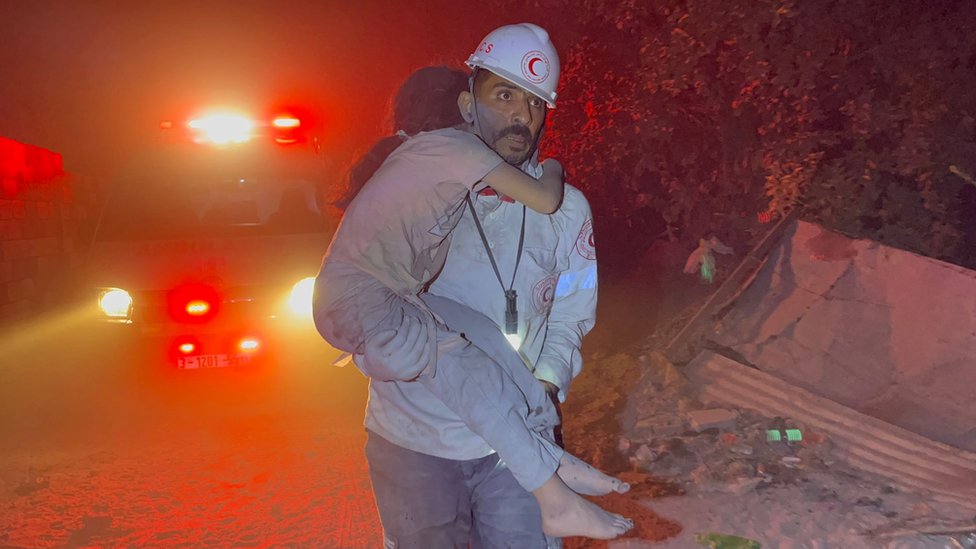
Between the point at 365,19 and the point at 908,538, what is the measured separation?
39.4 feet

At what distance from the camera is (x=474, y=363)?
195cm

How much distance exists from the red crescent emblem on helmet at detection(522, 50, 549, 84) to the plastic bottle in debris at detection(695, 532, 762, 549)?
109 inches

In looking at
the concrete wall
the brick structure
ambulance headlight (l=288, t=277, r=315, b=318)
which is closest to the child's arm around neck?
the concrete wall

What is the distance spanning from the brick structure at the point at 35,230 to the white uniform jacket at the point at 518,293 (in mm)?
8448

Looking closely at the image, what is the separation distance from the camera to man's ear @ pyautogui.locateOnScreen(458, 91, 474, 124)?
2250 millimetres

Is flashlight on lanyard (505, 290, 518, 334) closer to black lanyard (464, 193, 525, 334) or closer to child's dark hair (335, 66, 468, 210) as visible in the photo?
black lanyard (464, 193, 525, 334)

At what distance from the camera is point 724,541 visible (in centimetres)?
399

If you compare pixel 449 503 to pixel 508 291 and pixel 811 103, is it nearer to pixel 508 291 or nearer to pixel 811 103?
pixel 508 291

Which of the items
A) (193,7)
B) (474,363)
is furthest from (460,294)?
(193,7)

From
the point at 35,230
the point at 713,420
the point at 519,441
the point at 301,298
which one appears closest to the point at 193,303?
the point at 301,298

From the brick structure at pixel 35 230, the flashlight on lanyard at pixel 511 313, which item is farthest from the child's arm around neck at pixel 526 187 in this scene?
the brick structure at pixel 35 230

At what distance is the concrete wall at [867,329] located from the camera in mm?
4820

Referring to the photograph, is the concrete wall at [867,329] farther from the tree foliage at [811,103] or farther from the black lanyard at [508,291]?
the black lanyard at [508,291]

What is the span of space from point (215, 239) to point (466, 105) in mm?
4738
